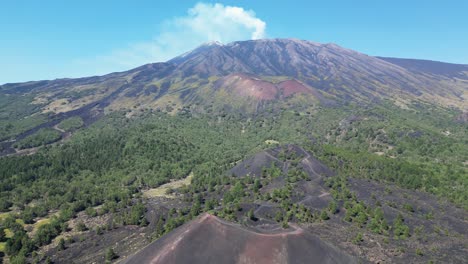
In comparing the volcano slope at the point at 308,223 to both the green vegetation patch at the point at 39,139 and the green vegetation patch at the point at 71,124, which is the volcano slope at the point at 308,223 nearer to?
the green vegetation patch at the point at 39,139

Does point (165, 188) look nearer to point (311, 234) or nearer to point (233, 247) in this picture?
point (233, 247)

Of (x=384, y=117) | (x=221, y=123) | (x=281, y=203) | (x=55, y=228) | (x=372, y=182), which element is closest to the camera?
(x=55, y=228)

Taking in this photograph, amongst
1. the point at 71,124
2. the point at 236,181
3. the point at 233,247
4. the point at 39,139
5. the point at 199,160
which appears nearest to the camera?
the point at 233,247

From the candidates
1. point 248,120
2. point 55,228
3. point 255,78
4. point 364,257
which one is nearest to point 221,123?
point 248,120

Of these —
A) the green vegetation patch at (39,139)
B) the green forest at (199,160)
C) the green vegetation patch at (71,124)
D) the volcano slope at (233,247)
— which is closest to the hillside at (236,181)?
the volcano slope at (233,247)

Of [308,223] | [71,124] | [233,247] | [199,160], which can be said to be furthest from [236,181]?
[71,124]

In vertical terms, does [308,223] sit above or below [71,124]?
below

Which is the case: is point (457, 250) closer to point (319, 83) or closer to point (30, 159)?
point (30, 159)
